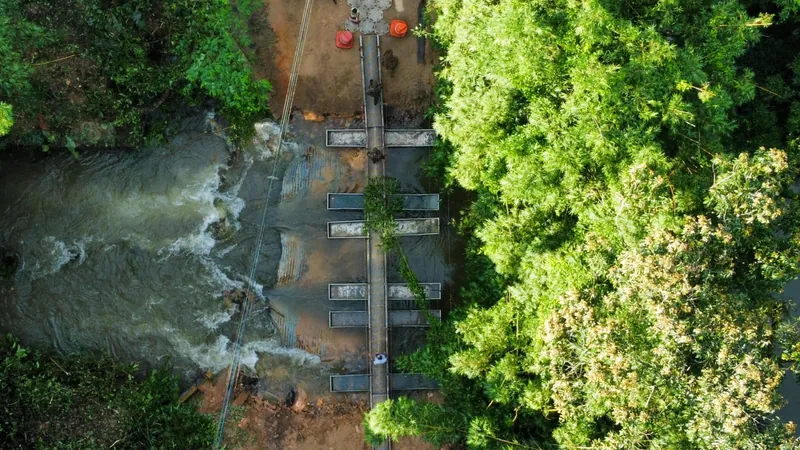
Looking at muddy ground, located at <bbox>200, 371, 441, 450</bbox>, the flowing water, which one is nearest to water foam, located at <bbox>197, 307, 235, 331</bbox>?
the flowing water

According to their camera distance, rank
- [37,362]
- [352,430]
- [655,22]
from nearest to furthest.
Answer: [655,22] < [37,362] < [352,430]

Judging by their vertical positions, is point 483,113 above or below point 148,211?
above

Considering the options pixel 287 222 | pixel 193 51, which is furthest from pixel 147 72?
pixel 287 222

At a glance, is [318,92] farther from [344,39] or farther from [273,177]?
[273,177]

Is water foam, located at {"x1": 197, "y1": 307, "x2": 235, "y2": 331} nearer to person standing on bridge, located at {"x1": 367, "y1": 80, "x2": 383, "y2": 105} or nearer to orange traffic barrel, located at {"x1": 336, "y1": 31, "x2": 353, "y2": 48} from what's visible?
person standing on bridge, located at {"x1": 367, "y1": 80, "x2": 383, "y2": 105}

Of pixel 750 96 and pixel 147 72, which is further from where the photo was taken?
pixel 147 72

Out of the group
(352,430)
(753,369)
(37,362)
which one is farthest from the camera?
(352,430)

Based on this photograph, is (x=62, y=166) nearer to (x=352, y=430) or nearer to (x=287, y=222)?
(x=287, y=222)

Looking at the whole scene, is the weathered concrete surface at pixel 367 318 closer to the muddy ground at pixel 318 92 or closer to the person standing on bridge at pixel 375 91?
the muddy ground at pixel 318 92
